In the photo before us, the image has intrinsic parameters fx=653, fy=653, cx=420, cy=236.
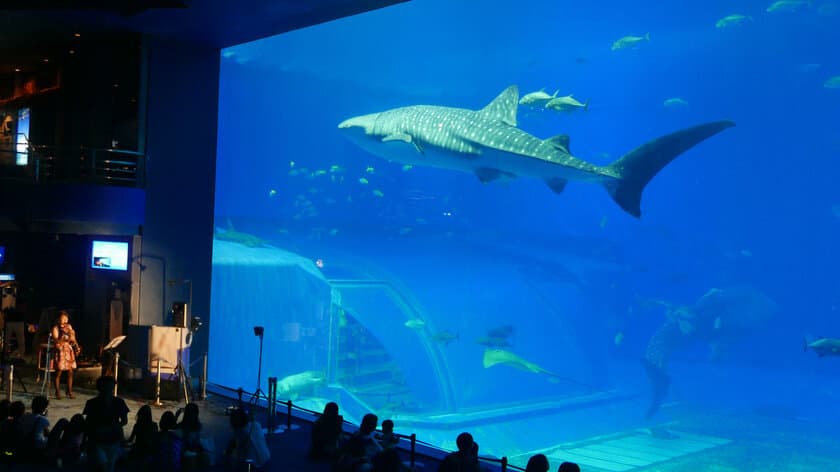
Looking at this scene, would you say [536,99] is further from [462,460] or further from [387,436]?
[462,460]

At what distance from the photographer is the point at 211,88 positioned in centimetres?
994

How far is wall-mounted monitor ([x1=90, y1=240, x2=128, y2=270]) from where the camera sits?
9406 millimetres

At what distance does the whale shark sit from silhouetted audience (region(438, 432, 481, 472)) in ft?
12.8

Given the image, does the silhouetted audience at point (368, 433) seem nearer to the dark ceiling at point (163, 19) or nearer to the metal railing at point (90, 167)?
the dark ceiling at point (163, 19)

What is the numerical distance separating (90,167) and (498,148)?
238 inches

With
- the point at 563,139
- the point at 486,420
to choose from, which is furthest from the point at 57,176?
the point at 486,420

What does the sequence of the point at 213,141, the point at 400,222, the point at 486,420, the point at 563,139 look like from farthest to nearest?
the point at 400,222 → the point at 486,420 → the point at 213,141 → the point at 563,139

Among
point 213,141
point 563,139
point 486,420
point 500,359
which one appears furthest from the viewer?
point 486,420

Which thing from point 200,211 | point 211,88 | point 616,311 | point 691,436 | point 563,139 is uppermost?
point 211,88

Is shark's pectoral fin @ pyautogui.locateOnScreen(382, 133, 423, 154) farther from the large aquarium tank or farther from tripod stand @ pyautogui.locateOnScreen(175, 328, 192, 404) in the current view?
tripod stand @ pyautogui.locateOnScreen(175, 328, 192, 404)

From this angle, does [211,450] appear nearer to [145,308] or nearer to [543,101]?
[145,308]

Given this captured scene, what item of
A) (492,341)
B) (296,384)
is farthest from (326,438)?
(296,384)

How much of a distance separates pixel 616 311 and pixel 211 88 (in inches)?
1703

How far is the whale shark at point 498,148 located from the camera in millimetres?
7172
